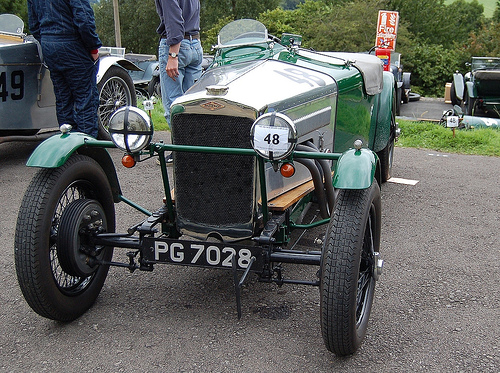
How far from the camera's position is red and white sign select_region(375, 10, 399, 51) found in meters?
11.4

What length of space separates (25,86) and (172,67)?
168 centimetres

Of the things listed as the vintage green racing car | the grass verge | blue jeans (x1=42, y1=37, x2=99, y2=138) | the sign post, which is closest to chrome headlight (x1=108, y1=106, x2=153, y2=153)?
the vintage green racing car

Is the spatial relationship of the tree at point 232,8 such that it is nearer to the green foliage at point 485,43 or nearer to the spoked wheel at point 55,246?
the green foliage at point 485,43

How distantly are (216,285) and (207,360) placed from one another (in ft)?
2.56

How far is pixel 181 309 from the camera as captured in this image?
3025 mm

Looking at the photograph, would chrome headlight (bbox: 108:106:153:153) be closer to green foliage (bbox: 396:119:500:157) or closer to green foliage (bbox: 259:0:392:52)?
green foliage (bbox: 396:119:500:157)

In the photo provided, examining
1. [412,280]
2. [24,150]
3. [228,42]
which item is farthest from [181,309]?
[24,150]

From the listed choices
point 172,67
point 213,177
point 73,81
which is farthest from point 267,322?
point 73,81

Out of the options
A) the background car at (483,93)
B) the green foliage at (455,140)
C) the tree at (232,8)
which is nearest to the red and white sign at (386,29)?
the background car at (483,93)

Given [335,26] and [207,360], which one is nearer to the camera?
[207,360]

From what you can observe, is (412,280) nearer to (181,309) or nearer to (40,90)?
(181,309)

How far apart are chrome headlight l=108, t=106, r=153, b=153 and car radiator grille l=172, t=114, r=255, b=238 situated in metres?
0.20

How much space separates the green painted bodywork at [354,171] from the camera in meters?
2.47

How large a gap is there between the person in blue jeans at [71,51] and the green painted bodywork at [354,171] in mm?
3449
